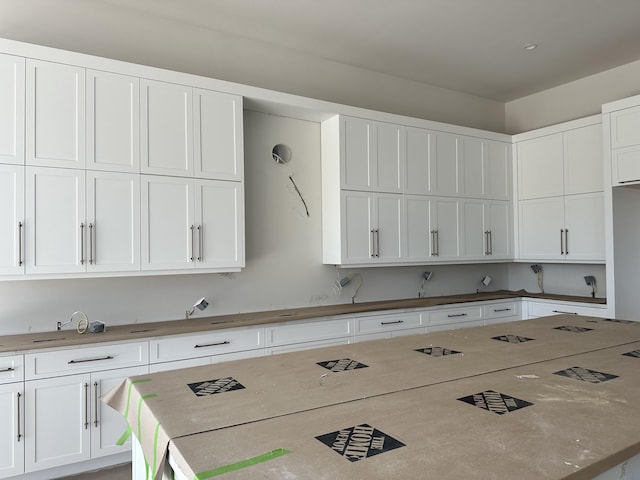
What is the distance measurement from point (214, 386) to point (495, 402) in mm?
877

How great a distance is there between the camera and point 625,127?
3854 millimetres

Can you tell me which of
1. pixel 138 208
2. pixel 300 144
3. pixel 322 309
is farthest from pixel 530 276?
pixel 138 208

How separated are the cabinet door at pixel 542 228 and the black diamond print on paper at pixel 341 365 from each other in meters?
3.54

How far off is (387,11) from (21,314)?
326cm

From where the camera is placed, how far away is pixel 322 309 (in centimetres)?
380

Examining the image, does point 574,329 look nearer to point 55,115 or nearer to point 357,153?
point 357,153

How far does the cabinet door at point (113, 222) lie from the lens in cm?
282

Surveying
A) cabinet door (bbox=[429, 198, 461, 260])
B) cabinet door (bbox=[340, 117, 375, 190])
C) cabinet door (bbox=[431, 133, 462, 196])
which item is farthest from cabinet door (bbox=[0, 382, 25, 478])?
cabinet door (bbox=[431, 133, 462, 196])

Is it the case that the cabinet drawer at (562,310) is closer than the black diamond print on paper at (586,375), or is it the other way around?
the black diamond print on paper at (586,375)

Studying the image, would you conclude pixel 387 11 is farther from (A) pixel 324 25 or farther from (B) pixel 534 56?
(B) pixel 534 56

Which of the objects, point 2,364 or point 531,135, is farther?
point 531,135

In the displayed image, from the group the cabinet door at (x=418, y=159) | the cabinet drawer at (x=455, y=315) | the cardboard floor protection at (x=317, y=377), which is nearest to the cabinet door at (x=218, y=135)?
the cabinet door at (x=418, y=159)

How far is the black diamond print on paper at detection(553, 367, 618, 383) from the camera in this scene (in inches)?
60.4

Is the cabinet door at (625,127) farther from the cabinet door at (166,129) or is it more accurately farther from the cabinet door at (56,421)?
the cabinet door at (56,421)
